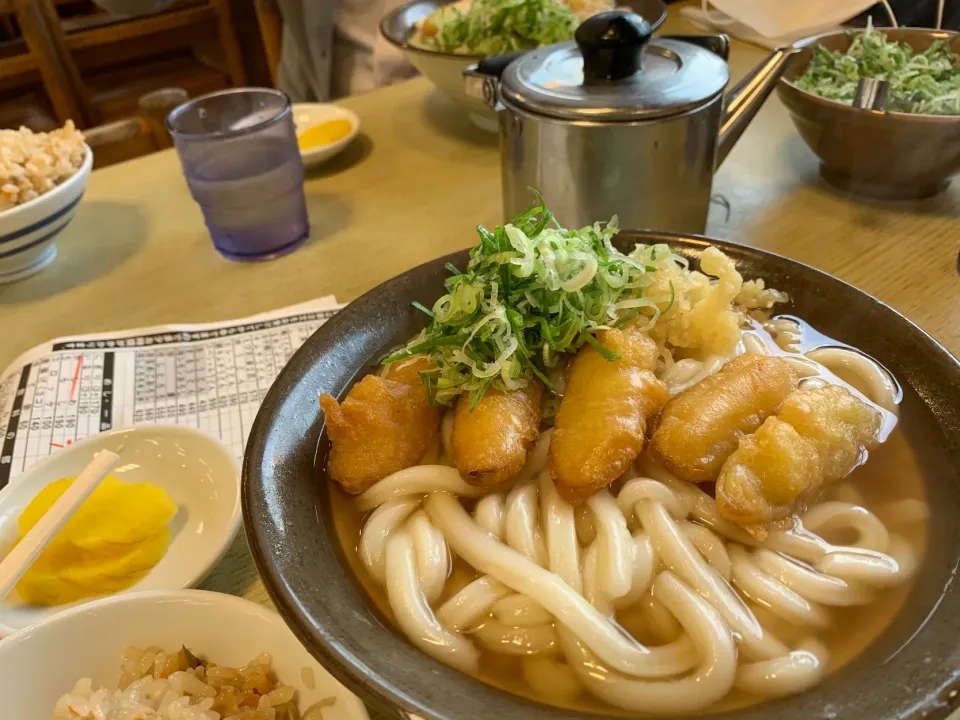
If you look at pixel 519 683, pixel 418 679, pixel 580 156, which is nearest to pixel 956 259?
pixel 580 156

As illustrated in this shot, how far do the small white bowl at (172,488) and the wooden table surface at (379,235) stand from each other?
1.52 feet

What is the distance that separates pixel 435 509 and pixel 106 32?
4279 millimetres

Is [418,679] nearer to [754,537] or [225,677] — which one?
[225,677]

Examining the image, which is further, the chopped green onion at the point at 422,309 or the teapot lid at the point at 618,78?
the teapot lid at the point at 618,78

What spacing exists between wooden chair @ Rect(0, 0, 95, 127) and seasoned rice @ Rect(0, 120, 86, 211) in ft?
8.12

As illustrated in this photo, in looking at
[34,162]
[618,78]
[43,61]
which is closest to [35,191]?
[34,162]

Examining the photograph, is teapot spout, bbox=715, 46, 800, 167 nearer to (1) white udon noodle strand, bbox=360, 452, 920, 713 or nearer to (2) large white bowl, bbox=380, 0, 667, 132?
(2) large white bowl, bbox=380, 0, 667, 132

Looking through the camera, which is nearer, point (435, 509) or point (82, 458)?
point (435, 509)

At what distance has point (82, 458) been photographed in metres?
1.09

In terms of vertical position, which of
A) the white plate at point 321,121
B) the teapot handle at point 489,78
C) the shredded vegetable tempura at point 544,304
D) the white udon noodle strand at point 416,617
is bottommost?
the white plate at point 321,121

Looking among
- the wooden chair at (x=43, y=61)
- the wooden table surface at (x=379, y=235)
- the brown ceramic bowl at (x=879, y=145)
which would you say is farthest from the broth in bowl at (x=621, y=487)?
the wooden chair at (x=43, y=61)

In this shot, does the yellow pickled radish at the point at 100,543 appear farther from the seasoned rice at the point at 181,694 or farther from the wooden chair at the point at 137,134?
the wooden chair at the point at 137,134

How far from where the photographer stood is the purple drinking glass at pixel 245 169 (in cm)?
156

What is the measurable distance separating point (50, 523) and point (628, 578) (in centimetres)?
73
